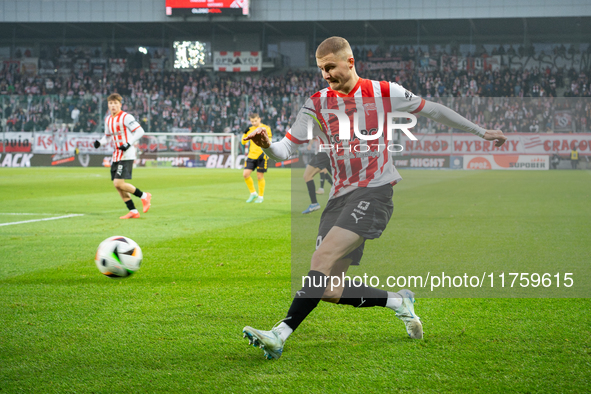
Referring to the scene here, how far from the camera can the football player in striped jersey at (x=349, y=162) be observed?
10.2 ft

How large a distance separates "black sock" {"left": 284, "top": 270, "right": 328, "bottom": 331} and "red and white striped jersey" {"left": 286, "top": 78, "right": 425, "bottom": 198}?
1.83ft

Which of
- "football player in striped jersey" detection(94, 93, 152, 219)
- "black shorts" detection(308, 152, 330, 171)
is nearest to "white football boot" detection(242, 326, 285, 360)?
"football player in striped jersey" detection(94, 93, 152, 219)

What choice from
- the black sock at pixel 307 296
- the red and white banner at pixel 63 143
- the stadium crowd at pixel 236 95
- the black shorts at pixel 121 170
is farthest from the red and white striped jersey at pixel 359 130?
the red and white banner at pixel 63 143

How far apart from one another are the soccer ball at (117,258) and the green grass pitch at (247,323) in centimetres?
17

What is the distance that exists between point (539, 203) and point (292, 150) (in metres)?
10.3

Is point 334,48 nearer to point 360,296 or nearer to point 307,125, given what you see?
point 307,125

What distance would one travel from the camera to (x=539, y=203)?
Result: 12219 mm

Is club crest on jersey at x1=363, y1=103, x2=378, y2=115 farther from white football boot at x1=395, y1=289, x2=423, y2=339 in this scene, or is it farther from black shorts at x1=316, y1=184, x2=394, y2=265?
white football boot at x1=395, y1=289, x2=423, y2=339

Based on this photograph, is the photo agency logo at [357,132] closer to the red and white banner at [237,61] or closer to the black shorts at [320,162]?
the black shorts at [320,162]

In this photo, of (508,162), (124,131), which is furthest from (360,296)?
(508,162)

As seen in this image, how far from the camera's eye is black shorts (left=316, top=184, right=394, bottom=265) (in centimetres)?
315

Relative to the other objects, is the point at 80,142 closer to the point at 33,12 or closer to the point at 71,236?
the point at 33,12

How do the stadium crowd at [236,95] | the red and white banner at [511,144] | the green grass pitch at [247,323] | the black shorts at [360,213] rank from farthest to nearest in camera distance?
the stadium crowd at [236,95], the red and white banner at [511,144], the black shorts at [360,213], the green grass pitch at [247,323]

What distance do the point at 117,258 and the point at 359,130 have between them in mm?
2373
